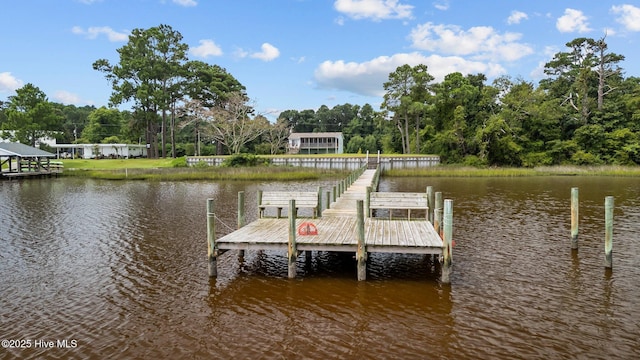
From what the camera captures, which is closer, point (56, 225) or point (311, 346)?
point (311, 346)

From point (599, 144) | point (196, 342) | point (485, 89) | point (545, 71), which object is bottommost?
point (196, 342)

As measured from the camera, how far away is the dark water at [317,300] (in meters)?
7.11

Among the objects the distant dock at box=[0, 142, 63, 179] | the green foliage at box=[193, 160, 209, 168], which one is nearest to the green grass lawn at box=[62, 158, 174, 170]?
the distant dock at box=[0, 142, 63, 179]

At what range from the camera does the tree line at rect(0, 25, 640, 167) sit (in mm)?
54906

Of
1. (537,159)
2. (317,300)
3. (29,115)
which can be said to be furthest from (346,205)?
(29,115)

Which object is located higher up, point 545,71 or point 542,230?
point 545,71

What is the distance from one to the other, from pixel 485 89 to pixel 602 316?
54812 millimetres

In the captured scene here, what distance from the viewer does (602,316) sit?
8125 mm

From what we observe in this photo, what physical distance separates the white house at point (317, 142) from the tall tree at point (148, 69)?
28730mm

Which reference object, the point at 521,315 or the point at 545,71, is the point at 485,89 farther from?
the point at 521,315

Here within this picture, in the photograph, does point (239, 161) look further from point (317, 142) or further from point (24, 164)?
point (317, 142)

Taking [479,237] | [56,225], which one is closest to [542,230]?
[479,237]

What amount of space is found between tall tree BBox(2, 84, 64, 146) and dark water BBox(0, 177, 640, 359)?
160 feet

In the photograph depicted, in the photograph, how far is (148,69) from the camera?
58.7 metres
